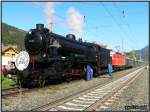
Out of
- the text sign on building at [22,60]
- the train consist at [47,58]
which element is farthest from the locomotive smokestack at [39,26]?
the text sign on building at [22,60]

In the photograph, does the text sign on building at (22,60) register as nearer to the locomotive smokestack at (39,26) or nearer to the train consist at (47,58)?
the train consist at (47,58)

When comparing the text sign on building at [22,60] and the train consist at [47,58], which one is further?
the train consist at [47,58]

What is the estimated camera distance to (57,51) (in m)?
23.6

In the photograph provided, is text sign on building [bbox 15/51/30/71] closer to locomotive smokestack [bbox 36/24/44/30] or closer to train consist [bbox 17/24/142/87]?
train consist [bbox 17/24/142/87]

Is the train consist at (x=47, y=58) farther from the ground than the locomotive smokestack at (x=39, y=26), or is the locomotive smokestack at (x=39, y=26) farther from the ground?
the locomotive smokestack at (x=39, y=26)

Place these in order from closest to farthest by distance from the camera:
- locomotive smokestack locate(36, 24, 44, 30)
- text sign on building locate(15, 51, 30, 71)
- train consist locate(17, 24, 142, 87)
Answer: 1. text sign on building locate(15, 51, 30, 71)
2. train consist locate(17, 24, 142, 87)
3. locomotive smokestack locate(36, 24, 44, 30)

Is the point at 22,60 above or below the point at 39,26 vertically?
below

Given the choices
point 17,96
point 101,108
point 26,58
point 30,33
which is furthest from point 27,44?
point 101,108

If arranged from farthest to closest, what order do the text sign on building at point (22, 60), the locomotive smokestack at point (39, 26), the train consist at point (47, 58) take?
the locomotive smokestack at point (39, 26), the train consist at point (47, 58), the text sign on building at point (22, 60)

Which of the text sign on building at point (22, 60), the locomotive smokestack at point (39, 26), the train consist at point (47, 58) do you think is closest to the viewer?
the text sign on building at point (22, 60)

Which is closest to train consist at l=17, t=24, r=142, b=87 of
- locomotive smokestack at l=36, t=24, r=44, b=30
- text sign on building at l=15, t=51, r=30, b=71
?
locomotive smokestack at l=36, t=24, r=44, b=30

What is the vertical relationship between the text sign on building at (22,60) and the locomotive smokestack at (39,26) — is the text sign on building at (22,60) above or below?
below

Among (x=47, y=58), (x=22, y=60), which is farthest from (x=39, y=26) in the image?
(x=22, y=60)

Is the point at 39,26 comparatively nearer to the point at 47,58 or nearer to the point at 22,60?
the point at 47,58
